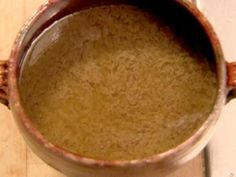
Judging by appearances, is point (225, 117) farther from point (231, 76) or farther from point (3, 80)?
point (3, 80)

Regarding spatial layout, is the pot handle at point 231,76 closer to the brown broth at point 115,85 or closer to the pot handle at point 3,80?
the brown broth at point 115,85

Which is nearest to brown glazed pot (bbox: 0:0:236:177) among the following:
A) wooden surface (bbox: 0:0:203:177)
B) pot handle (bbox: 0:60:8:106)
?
pot handle (bbox: 0:60:8:106)

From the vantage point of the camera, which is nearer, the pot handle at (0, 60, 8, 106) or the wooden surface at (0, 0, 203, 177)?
the pot handle at (0, 60, 8, 106)

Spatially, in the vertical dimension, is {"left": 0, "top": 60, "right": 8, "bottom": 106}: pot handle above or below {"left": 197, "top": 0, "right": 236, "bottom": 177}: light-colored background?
above

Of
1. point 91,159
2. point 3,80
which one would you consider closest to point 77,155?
point 91,159

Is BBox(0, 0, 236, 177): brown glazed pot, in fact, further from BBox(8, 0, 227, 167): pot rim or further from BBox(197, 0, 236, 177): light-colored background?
BBox(197, 0, 236, 177): light-colored background

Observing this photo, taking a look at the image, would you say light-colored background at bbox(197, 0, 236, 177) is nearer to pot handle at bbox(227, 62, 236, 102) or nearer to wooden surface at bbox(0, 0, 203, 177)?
wooden surface at bbox(0, 0, 203, 177)

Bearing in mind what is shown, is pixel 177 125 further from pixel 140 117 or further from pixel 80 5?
pixel 80 5

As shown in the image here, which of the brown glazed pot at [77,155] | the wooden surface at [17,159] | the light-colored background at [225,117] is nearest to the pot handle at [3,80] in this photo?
the brown glazed pot at [77,155]
